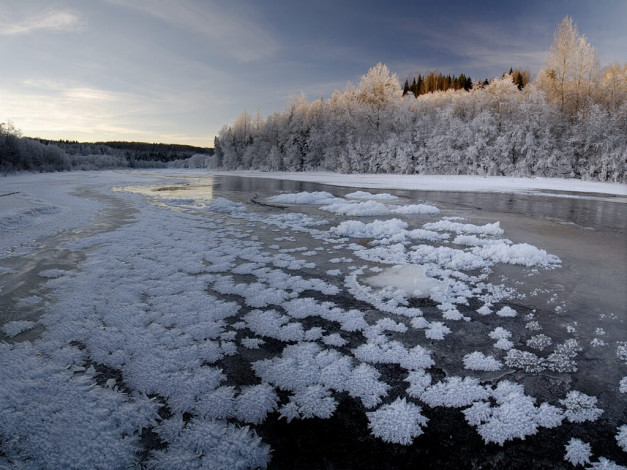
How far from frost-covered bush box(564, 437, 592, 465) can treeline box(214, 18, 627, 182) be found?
99.2 feet

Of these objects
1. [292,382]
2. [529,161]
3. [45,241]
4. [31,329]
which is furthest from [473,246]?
[529,161]

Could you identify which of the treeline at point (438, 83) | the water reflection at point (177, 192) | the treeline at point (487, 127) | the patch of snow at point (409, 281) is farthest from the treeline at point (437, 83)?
the patch of snow at point (409, 281)

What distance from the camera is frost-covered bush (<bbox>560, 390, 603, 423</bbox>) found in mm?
2393

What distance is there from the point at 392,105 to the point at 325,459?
43.8 m

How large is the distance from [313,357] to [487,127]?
35.3 metres

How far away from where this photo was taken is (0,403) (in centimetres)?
247

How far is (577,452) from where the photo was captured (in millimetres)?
2105

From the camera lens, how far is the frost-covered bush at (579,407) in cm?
239

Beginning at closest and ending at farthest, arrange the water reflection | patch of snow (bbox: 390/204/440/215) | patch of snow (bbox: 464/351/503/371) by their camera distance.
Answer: patch of snow (bbox: 464/351/503/371) < patch of snow (bbox: 390/204/440/215) < the water reflection

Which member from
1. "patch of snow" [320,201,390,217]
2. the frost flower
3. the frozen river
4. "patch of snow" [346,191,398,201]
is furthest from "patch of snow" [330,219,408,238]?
"patch of snow" [346,191,398,201]

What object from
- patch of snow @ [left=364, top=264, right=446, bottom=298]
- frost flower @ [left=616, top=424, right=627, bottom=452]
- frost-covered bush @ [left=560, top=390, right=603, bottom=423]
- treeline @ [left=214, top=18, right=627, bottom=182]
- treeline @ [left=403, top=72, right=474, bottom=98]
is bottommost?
frost flower @ [left=616, top=424, right=627, bottom=452]

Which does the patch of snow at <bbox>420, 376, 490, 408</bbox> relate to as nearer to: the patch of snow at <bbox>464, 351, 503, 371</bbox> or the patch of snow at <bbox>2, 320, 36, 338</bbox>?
the patch of snow at <bbox>464, 351, 503, 371</bbox>

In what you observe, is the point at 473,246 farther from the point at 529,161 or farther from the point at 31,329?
the point at 529,161

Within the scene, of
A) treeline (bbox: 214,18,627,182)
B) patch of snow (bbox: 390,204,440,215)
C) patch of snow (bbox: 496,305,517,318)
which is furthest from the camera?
treeline (bbox: 214,18,627,182)
